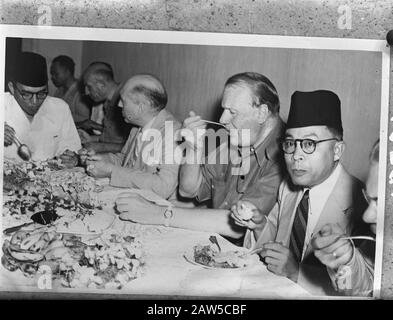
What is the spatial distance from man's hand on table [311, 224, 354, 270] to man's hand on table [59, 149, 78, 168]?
556 millimetres

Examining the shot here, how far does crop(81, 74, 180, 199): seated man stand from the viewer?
4.28 feet

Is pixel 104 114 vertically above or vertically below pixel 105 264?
above

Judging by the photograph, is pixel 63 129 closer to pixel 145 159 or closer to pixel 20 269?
pixel 145 159

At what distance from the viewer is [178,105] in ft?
4.26

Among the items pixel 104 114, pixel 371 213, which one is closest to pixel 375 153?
pixel 371 213

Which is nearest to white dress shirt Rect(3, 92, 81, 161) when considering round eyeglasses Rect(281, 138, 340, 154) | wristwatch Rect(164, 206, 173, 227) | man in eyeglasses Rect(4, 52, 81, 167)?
man in eyeglasses Rect(4, 52, 81, 167)

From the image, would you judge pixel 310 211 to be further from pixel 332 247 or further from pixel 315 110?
pixel 315 110

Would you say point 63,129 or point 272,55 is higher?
point 272,55

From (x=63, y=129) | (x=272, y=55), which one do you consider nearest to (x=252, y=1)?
(x=272, y=55)

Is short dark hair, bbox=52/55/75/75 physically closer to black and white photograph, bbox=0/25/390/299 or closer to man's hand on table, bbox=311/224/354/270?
black and white photograph, bbox=0/25/390/299

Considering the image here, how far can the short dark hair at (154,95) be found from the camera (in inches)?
51.1

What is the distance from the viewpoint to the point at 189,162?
1.31 m

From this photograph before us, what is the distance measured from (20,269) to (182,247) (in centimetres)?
36

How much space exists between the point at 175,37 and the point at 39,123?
0.35 m
